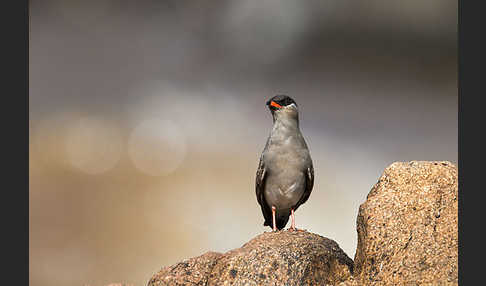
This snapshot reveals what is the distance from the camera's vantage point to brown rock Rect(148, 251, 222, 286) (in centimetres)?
639

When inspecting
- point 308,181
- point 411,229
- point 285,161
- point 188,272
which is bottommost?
point 188,272

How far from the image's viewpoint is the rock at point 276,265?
19.0ft

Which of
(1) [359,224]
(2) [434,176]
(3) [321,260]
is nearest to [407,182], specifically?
(2) [434,176]

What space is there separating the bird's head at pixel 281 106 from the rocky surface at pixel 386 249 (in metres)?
1.85

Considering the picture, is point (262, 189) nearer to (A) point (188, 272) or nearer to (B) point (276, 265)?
(A) point (188, 272)

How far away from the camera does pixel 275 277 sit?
5.76 metres

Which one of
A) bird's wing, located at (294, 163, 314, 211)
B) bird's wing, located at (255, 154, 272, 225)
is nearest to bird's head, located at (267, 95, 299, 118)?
bird's wing, located at (255, 154, 272, 225)

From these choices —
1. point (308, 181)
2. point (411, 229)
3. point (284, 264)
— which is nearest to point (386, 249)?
point (411, 229)

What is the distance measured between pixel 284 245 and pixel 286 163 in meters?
1.52

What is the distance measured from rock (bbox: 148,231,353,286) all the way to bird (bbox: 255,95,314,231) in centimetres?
86

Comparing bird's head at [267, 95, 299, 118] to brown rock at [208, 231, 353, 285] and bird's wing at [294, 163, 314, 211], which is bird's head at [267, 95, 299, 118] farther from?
brown rock at [208, 231, 353, 285]

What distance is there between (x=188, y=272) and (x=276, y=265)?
4.28ft

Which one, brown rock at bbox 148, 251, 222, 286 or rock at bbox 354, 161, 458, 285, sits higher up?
rock at bbox 354, 161, 458, 285

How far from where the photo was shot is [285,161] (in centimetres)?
730
